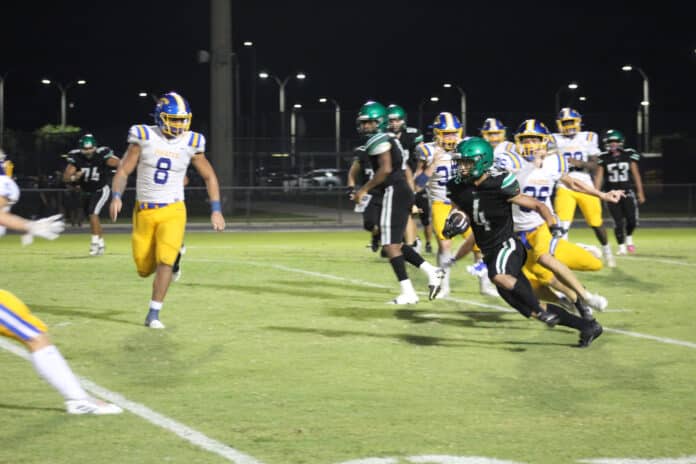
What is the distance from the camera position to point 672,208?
4003cm

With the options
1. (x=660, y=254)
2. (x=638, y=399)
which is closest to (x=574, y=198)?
(x=660, y=254)

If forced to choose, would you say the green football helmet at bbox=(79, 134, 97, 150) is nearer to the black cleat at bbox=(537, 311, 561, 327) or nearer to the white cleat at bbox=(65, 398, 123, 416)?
the black cleat at bbox=(537, 311, 561, 327)

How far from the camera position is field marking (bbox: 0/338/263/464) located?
561 cm

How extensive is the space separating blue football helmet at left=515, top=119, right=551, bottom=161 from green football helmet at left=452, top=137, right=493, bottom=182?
2.04m

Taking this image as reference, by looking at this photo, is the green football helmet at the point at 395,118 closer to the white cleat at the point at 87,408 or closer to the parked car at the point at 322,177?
the white cleat at the point at 87,408

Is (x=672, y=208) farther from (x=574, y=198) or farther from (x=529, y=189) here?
(x=529, y=189)

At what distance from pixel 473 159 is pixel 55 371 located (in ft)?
12.5

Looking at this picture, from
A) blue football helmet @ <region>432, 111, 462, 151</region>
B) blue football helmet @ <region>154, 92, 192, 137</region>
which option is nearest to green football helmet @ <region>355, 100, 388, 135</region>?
blue football helmet @ <region>432, 111, 462, 151</region>

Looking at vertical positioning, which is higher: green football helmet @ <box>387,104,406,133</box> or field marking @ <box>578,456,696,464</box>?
green football helmet @ <box>387,104,406,133</box>

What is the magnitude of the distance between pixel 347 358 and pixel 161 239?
2.35 metres

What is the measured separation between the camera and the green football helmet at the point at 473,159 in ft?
28.3

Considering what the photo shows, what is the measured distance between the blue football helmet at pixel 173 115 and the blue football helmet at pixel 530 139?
324 centimetres

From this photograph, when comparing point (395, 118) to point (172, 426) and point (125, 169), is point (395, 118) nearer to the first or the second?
point (125, 169)

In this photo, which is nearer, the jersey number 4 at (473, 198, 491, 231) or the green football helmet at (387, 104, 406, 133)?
the jersey number 4 at (473, 198, 491, 231)
